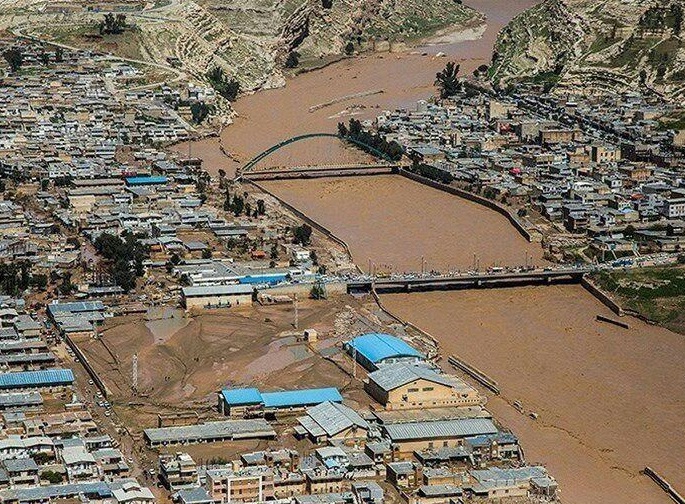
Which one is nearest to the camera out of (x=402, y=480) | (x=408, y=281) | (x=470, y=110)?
(x=402, y=480)

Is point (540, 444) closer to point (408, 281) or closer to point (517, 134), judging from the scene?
point (408, 281)

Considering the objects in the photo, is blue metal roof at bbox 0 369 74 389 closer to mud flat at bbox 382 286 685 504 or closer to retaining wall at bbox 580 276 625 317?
mud flat at bbox 382 286 685 504

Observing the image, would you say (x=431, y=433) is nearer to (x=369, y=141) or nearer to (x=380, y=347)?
(x=380, y=347)

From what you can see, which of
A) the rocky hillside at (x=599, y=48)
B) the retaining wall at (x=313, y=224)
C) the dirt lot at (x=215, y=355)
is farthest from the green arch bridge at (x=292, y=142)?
the dirt lot at (x=215, y=355)

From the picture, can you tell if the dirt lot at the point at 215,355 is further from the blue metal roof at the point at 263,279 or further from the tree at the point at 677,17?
the tree at the point at 677,17

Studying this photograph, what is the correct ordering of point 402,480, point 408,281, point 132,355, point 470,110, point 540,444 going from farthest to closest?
point 470,110, point 408,281, point 132,355, point 540,444, point 402,480

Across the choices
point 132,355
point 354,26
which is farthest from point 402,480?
point 354,26
